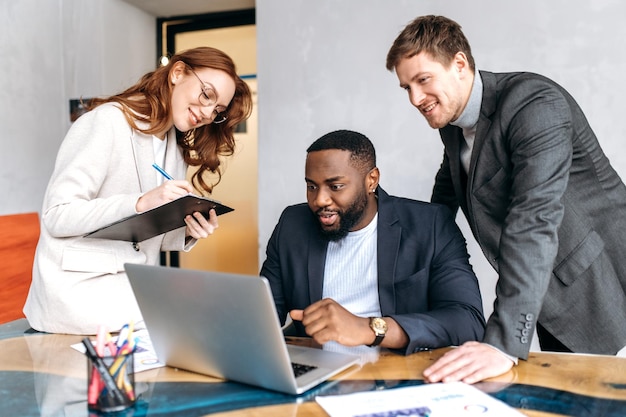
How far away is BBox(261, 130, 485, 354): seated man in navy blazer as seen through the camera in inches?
70.5

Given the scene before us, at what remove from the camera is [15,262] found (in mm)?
3553

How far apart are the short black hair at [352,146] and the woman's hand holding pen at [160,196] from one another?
1.63ft

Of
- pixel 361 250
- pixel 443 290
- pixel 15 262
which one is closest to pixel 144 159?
pixel 361 250

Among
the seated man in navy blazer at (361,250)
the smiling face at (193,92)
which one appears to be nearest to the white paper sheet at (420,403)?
the seated man in navy blazer at (361,250)

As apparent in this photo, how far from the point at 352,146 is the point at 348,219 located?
9.6 inches

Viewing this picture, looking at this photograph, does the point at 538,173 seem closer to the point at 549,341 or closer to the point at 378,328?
the point at 378,328

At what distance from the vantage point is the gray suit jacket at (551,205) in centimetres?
143

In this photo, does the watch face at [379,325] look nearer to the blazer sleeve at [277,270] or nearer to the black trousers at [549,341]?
the blazer sleeve at [277,270]

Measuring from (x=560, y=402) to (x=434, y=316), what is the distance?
1.58ft

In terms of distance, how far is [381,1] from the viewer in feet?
11.7

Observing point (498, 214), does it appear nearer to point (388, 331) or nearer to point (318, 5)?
point (388, 331)

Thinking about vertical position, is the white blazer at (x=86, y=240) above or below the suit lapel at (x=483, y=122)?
below

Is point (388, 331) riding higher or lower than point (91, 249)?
lower

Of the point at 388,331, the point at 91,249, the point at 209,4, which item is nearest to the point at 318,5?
the point at 209,4
